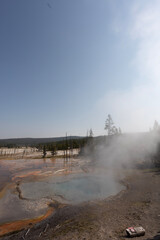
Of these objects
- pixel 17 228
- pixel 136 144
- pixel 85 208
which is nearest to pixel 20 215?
pixel 17 228

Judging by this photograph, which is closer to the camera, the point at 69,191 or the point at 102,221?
the point at 102,221

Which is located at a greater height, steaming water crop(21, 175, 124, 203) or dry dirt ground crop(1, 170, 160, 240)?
dry dirt ground crop(1, 170, 160, 240)

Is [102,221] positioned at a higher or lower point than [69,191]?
higher

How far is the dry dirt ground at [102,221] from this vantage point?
937cm

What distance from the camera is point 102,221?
1130 centimetres

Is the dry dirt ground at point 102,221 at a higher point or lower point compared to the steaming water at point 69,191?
→ higher

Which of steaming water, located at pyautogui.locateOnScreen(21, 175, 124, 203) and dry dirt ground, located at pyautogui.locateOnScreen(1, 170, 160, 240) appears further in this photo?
steaming water, located at pyautogui.locateOnScreen(21, 175, 124, 203)

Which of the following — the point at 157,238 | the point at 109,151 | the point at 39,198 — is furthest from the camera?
the point at 109,151

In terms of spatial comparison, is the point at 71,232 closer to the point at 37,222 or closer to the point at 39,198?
the point at 37,222

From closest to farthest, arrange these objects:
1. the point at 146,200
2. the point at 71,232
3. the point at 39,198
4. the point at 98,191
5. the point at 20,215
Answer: the point at 71,232, the point at 20,215, the point at 146,200, the point at 39,198, the point at 98,191

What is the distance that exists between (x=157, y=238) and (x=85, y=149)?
58.2 m

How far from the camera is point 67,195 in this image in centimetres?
1984

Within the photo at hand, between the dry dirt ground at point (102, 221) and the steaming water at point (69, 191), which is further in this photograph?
the steaming water at point (69, 191)

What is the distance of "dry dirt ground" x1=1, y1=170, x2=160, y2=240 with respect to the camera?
937 cm
